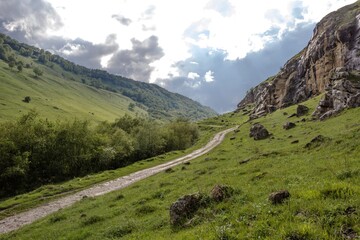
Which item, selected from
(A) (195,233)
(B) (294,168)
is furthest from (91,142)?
(A) (195,233)

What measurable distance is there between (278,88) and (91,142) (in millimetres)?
109854

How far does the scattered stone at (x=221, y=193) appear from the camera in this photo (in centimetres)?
1836

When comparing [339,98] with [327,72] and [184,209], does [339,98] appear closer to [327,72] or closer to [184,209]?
[184,209]

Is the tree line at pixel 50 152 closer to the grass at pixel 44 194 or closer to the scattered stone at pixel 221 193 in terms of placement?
the grass at pixel 44 194

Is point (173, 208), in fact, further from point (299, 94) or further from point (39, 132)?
point (299, 94)

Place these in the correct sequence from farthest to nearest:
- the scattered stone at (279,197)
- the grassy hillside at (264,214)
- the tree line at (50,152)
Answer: the tree line at (50,152) → the scattered stone at (279,197) → the grassy hillside at (264,214)

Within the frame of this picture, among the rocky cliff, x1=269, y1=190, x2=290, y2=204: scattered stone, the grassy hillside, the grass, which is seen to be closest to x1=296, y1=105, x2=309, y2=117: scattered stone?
the rocky cliff

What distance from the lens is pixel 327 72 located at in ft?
391

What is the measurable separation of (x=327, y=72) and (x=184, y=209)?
119633 millimetres

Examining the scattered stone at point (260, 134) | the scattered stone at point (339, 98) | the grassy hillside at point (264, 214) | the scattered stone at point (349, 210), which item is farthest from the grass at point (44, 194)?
the scattered stone at point (339, 98)

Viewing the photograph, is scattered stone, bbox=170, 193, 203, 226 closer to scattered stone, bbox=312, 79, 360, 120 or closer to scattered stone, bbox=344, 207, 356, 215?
scattered stone, bbox=344, 207, 356, 215

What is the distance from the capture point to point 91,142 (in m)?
78.2

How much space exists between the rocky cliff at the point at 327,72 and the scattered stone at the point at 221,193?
2063 inches

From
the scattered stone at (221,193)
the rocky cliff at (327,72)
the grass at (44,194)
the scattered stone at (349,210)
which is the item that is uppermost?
the rocky cliff at (327,72)
